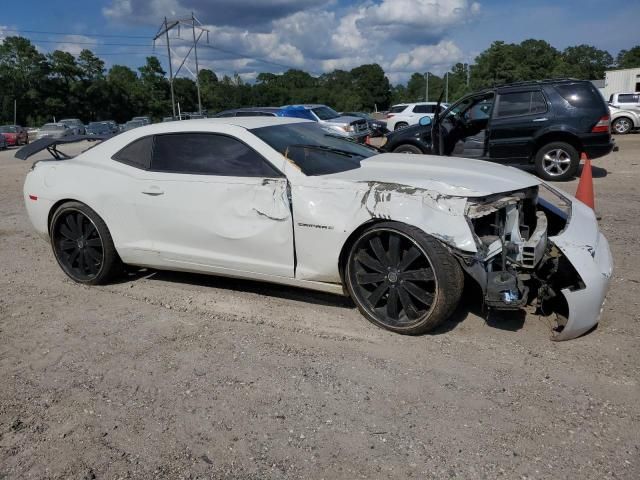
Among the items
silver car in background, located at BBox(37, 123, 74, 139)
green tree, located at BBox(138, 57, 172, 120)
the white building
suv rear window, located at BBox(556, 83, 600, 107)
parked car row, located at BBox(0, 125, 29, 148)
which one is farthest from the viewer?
green tree, located at BBox(138, 57, 172, 120)

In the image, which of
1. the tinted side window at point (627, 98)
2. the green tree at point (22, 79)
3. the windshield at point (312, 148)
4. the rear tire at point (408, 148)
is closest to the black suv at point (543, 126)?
the rear tire at point (408, 148)

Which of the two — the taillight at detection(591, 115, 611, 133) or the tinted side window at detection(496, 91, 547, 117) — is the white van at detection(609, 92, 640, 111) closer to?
the taillight at detection(591, 115, 611, 133)

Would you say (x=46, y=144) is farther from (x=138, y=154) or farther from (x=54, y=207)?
(x=138, y=154)

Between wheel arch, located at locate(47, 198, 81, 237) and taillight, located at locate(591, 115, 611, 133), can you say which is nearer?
wheel arch, located at locate(47, 198, 81, 237)

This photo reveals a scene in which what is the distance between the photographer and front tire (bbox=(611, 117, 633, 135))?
2292cm

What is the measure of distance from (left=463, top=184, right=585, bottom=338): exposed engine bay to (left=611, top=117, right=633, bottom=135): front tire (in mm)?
22168

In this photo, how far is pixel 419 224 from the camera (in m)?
3.53

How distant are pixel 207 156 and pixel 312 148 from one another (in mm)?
853

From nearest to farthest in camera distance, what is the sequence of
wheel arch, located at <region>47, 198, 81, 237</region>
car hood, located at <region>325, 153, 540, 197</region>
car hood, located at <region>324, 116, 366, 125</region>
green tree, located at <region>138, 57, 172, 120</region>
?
1. car hood, located at <region>325, 153, 540, 197</region>
2. wheel arch, located at <region>47, 198, 81, 237</region>
3. car hood, located at <region>324, 116, 366, 125</region>
4. green tree, located at <region>138, 57, 172, 120</region>

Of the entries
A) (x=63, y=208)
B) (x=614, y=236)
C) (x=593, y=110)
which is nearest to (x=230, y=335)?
(x=63, y=208)

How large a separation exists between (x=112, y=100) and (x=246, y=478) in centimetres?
9180

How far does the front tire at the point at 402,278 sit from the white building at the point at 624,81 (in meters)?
46.9

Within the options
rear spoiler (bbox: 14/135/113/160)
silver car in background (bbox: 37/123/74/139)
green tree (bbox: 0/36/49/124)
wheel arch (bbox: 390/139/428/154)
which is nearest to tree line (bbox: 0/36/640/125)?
green tree (bbox: 0/36/49/124)

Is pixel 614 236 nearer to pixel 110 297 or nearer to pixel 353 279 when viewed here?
pixel 353 279
